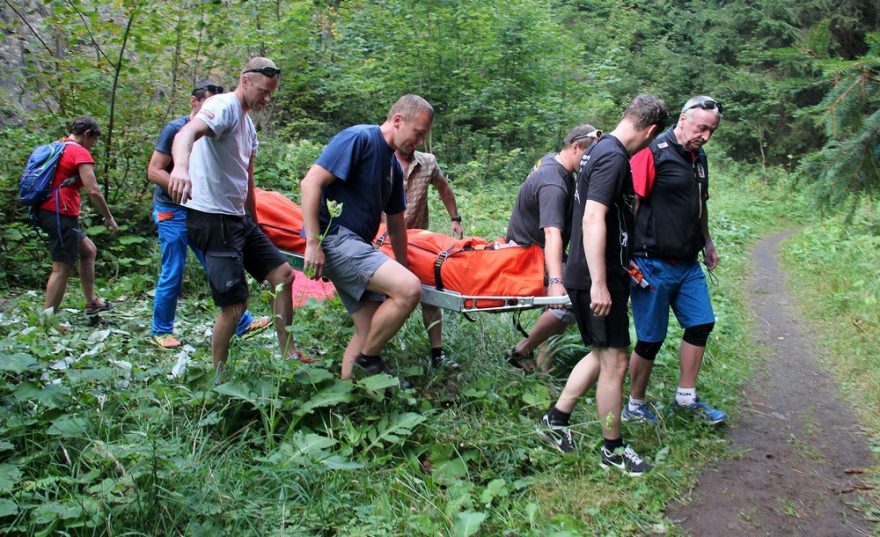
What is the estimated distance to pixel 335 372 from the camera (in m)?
4.36

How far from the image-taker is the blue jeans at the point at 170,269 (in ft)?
17.7

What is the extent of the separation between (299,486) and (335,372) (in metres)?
1.32

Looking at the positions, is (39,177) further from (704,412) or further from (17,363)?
(704,412)

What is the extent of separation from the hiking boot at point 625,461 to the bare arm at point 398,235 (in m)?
1.74

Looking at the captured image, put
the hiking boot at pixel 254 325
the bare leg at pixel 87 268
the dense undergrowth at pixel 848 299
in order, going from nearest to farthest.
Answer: the dense undergrowth at pixel 848 299, the hiking boot at pixel 254 325, the bare leg at pixel 87 268

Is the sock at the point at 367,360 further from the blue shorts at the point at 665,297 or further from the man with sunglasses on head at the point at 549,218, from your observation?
the blue shorts at the point at 665,297

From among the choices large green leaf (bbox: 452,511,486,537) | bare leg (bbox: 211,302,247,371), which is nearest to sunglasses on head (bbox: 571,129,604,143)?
bare leg (bbox: 211,302,247,371)

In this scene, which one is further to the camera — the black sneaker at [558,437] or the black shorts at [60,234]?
the black shorts at [60,234]

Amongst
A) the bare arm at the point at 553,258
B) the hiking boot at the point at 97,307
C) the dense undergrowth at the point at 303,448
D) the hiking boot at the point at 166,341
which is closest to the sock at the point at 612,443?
the dense undergrowth at the point at 303,448

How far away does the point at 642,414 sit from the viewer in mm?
4293

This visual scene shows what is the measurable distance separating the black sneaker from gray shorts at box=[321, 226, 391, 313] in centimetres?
132

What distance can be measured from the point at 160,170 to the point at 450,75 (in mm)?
10786

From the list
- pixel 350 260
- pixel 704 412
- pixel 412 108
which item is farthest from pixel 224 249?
pixel 704 412

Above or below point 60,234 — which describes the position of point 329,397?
below
